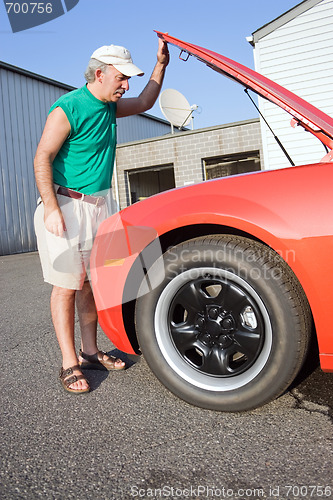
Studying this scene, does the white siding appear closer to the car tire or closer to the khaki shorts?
Result: the khaki shorts

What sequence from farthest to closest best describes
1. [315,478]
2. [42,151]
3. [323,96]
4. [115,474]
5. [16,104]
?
1. [16,104]
2. [323,96]
3. [42,151]
4. [115,474]
5. [315,478]

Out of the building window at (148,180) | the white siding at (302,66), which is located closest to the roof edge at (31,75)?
the building window at (148,180)

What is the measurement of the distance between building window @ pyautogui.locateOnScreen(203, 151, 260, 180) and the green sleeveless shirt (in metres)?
10.0

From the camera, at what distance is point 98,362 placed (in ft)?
8.84

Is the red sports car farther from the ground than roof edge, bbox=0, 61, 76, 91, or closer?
closer

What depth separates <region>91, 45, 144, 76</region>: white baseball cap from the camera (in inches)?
94.2

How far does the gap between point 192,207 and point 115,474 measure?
110cm

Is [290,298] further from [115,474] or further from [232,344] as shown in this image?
[115,474]

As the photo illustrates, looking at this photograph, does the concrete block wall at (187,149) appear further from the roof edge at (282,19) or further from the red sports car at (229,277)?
the red sports car at (229,277)

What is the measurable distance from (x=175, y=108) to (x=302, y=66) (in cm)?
421

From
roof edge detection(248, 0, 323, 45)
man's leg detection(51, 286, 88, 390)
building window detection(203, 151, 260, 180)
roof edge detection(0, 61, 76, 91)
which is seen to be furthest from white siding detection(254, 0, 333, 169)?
roof edge detection(0, 61, 76, 91)

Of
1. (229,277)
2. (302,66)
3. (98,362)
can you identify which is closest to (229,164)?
(302,66)

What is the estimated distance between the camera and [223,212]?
1.90 metres

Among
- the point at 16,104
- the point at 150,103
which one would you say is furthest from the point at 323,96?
A: the point at 16,104
